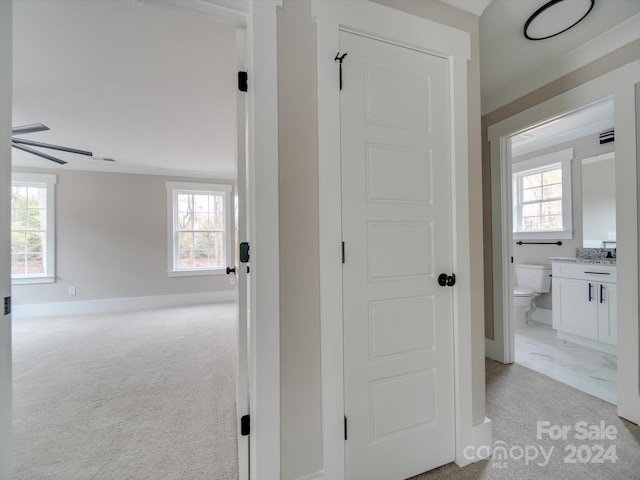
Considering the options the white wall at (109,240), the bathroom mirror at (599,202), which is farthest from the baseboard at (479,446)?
the white wall at (109,240)

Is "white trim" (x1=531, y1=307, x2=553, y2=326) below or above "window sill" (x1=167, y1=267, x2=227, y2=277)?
below

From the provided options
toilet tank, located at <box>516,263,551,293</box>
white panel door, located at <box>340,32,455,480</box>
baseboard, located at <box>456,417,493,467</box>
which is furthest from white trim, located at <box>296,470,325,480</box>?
toilet tank, located at <box>516,263,551,293</box>

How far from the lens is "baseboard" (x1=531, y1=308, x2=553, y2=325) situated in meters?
3.77

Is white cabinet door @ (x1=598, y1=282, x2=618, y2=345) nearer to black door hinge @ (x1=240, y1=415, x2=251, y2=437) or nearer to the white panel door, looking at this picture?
the white panel door

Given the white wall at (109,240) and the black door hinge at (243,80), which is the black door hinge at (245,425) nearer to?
the black door hinge at (243,80)

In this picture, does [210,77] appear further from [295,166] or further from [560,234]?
[560,234]

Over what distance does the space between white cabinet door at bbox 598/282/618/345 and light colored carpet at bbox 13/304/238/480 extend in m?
3.53

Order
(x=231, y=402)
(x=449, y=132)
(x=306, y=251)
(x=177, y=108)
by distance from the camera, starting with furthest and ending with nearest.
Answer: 1. (x=177, y=108)
2. (x=231, y=402)
3. (x=449, y=132)
4. (x=306, y=251)

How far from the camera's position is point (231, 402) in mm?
2074

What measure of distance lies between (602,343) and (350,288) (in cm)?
331

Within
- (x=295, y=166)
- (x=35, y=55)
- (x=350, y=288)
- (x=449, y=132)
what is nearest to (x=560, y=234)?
(x=449, y=132)

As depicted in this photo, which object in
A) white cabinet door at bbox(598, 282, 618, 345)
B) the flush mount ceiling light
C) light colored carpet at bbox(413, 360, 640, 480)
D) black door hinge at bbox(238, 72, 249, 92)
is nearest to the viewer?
black door hinge at bbox(238, 72, 249, 92)

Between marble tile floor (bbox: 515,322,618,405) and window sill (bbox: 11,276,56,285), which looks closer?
marble tile floor (bbox: 515,322,618,405)

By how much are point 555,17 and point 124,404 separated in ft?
13.0
